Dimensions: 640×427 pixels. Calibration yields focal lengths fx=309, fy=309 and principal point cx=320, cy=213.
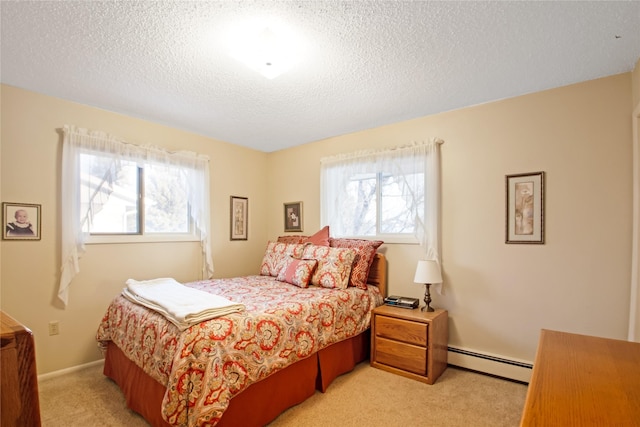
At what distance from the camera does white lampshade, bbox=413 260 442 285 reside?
109 inches

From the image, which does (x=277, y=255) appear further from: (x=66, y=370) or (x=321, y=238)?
(x=66, y=370)

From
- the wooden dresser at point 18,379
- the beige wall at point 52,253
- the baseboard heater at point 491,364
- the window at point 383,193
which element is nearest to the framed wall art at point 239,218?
the beige wall at point 52,253

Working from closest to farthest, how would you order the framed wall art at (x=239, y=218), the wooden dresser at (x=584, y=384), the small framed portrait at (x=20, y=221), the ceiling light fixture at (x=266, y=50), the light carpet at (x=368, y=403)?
the wooden dresser at (x=584, y=384), the ceiling light fixture at (x=266, y=50), the light carpet at (x=368, y=403), the small framed portrait at (x=20, y=221), the framed wall art at (x=239, y=218)

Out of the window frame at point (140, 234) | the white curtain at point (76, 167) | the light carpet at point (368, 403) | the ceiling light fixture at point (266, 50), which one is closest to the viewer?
the ceiling light fixture at point (266, 50)

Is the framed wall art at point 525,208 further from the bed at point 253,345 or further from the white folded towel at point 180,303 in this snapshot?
the white folded towel at point 180,303

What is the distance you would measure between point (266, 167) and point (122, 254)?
7.29 feet

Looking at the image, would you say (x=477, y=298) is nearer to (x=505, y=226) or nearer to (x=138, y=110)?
(x=505, y=226)

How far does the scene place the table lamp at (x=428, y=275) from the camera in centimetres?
276

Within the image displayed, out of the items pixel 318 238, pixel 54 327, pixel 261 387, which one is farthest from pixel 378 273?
pixel 54 327

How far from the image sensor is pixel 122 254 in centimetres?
308

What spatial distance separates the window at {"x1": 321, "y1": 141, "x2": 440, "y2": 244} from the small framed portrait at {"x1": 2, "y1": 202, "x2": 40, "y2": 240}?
2.73m

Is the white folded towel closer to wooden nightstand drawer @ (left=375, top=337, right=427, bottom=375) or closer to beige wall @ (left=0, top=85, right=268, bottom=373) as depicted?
beige wall @ (left=0, top=85, right=268, bottom=373)

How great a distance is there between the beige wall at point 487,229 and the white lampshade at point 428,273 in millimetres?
251

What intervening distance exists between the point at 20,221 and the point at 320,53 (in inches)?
107
